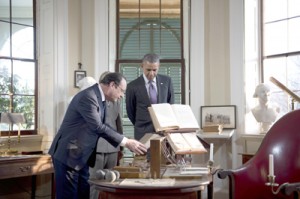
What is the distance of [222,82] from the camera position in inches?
209

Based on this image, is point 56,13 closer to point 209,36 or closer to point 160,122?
point 209,36

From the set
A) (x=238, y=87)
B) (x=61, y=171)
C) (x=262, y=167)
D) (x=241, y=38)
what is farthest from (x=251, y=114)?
(x=61, y=171)

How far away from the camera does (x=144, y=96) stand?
423cm

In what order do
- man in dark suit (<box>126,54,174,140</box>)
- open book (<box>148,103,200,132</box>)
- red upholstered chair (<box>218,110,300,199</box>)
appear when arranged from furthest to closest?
man in dark suit (<box>126,54,174,140</box>), red upholstered chair (<box>218,110,300,199</box>), open book (<box>148,103,200,132</box>)

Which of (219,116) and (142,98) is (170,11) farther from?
(142,98)

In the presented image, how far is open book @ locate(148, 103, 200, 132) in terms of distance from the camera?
2.96 metres

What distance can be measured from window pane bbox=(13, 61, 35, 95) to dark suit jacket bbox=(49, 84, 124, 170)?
2559mm

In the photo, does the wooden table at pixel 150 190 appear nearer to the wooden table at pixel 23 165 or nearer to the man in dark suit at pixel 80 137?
the man in dark suit at pixel 80 137

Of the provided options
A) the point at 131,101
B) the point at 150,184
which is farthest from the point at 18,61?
the point at 150,184

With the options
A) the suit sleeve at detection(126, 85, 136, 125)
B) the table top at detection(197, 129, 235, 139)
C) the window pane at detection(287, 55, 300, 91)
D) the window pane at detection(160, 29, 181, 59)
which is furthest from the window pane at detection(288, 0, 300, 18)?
the suit sleeve at detection(126, 85, 136, 125)

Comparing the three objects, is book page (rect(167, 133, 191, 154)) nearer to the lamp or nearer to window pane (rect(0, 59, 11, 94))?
the lamp

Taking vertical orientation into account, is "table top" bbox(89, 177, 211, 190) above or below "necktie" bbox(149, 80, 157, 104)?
below

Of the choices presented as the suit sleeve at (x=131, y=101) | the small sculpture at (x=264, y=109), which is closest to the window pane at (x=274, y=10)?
the small sculpture at (x=264, y=109)

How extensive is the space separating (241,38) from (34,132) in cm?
282
